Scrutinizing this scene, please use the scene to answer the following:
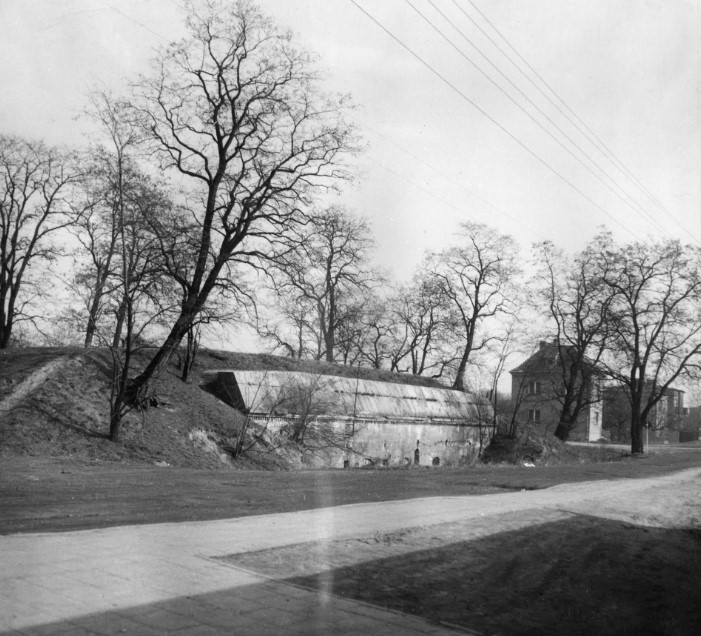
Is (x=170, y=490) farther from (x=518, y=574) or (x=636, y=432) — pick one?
(x=636, y=432)

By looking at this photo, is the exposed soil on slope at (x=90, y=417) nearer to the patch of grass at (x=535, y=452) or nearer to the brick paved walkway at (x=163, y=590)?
the brick paved walkway at (x=163, y=590)

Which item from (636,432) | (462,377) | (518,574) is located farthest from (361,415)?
(636,432)

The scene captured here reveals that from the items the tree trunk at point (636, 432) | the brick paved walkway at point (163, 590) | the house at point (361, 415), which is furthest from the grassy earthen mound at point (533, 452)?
the brick paved walkway at point (163, 590)

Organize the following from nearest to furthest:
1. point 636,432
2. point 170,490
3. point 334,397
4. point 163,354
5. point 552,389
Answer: point 170,490, point 163,354, point 334,397, point 636,432, point 552,389

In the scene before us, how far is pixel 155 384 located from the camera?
25250mm

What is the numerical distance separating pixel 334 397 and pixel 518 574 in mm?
22492

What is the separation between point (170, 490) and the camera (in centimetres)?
1287

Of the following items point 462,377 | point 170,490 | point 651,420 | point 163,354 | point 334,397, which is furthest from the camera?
point 651,420

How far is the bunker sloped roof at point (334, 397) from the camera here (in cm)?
2709

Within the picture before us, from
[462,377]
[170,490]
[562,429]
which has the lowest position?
[170,490]

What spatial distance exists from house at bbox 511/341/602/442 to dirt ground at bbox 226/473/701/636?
28.2m

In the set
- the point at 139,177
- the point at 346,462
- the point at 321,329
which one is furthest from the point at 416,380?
the point at 139,177

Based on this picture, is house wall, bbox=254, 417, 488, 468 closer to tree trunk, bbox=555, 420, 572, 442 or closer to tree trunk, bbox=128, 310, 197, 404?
tree trunk, bbox=128, 310, 197, 404

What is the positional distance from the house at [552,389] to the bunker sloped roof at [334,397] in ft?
15.4
